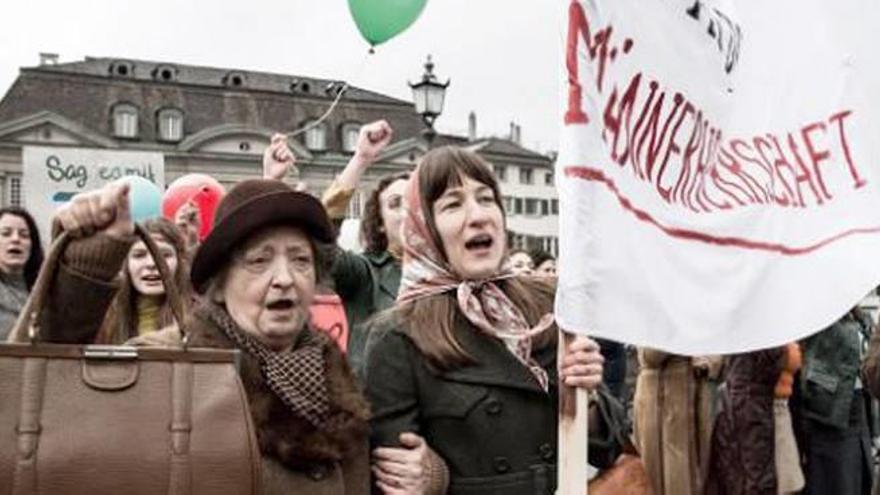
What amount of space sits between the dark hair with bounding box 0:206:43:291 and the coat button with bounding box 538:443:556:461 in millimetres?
2994

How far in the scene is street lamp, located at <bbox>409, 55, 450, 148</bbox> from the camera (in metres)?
9.01

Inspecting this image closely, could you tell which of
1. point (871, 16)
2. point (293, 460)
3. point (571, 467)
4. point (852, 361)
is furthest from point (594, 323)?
point (852, 361)

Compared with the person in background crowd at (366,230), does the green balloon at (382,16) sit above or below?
above

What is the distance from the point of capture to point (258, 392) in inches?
93.8

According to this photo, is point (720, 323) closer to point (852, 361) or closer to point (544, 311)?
point (544, 311)

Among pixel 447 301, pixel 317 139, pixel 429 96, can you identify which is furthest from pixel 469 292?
pixel 317 139

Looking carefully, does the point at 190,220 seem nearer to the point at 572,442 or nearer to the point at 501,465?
the point at 501,465

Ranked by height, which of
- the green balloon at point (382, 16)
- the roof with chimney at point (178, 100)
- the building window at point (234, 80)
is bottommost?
the green balloon at point (382, 16)

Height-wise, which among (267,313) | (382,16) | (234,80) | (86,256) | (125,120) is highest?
(234,80)

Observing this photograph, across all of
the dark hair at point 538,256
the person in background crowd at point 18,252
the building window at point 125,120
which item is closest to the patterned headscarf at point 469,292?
the person in background crowd at point 18,252

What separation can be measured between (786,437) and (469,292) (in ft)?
10.0

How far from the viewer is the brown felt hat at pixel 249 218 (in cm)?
251

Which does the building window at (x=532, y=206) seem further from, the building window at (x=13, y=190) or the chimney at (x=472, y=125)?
the building window at (x=13, y=190)

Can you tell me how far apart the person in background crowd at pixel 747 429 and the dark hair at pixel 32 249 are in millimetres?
3071
